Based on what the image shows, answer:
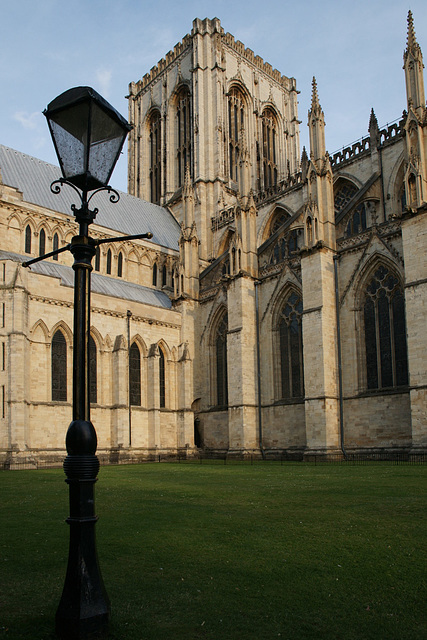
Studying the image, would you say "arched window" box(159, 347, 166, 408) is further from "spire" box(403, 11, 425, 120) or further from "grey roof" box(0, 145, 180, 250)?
"spire" box(403, 11, 425, 120)

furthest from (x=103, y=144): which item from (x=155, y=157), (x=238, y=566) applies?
(x=155, y=157)

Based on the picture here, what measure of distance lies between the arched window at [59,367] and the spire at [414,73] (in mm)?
21758

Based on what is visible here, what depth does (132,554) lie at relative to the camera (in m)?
7.77

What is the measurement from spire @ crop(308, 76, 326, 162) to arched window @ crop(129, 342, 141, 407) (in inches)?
623

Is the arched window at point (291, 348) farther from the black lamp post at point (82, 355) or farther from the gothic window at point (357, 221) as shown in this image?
the black lamp post at point (82, 355)

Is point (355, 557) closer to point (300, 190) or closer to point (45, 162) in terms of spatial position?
point (300, 190)

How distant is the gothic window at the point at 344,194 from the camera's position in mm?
38562

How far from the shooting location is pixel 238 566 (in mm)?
7008

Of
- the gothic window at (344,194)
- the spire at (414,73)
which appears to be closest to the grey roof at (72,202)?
the gothic window at (344,194)

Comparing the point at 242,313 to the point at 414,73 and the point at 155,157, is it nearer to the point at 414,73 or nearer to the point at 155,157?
the point at 414,73

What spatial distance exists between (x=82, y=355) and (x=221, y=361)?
113 ft

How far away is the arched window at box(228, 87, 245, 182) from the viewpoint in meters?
52.4

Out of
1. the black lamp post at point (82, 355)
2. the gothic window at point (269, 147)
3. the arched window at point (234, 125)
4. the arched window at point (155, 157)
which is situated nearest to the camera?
the black lamp post at point (82, 355)

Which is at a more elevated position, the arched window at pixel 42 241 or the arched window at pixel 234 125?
the arched window at pixel 234 125
